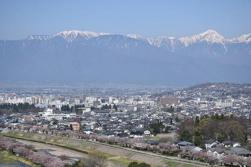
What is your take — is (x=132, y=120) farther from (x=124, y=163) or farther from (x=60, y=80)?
(x=60, y=80)

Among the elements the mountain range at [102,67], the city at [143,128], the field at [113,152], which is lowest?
the field at [113,152]

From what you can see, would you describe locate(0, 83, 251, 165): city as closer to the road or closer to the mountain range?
the road

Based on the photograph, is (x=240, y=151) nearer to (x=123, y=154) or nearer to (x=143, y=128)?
(x=123, y=154)

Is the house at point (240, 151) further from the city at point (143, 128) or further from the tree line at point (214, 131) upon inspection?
the tree line at point (214, 131)

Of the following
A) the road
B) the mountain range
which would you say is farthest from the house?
the mountain range

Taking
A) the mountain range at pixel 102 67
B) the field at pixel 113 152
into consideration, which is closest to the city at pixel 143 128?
the field at pixel 113 152

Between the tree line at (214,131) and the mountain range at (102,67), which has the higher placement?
the mountain range at (102,67)

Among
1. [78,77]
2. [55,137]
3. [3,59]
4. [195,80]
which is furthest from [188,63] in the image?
[55,137]

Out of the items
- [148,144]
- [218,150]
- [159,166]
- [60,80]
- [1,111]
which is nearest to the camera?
[159,166]

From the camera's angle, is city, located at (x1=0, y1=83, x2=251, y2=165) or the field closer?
the field

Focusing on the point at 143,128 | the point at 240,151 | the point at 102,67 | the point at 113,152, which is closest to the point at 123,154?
the point at 113,152

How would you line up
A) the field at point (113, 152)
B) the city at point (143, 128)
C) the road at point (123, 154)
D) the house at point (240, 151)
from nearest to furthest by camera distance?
the field at point (113, 152) < the road at point (123, 154) < the house at point (240, 151) < the city at point (143, 128)
